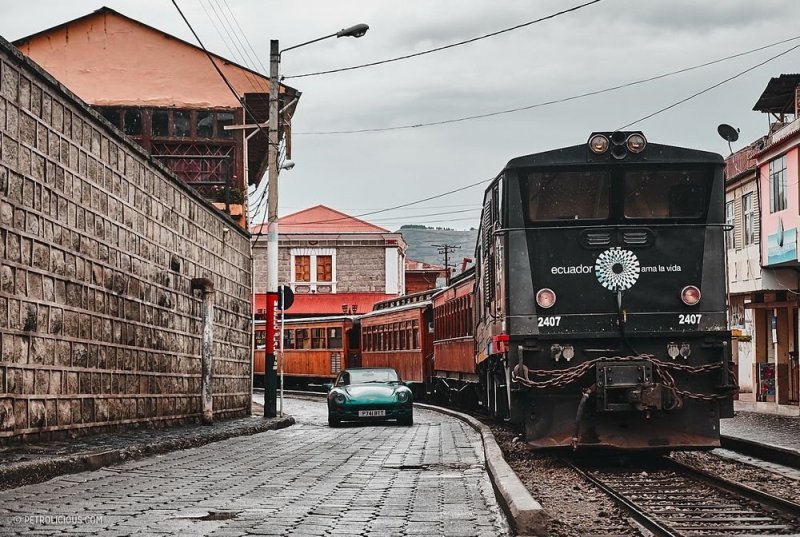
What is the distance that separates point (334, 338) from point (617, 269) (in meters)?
29.9

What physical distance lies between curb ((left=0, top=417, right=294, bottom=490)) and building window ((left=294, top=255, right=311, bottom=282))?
43494 millimetres

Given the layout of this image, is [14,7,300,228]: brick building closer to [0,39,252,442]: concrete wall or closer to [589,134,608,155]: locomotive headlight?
[0,39,252,442]: concrete wall

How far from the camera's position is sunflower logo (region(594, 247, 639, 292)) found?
12.9 metres

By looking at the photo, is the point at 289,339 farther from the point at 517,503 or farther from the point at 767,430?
the point at 517,503

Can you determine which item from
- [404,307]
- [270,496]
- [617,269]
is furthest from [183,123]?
[270,496]

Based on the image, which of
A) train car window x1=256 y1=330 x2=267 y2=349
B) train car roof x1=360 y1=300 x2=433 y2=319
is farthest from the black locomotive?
train car window x1=256 y1=330 x2=267 y2=349

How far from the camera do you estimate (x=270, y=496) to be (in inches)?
363

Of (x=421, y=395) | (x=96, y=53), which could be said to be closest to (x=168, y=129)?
(x=96, y=53)

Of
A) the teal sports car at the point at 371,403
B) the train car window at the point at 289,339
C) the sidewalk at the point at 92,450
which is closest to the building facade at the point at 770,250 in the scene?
the teal sports car at the point at 371,403

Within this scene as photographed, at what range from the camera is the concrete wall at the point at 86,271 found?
11.3 metres

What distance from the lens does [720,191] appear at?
43.7ft

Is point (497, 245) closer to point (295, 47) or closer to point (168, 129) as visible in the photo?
point (295, 47)

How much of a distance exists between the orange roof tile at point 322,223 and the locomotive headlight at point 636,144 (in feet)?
151

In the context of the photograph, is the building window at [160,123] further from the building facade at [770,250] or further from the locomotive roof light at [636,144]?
the locomotive roof light at [636,144]
